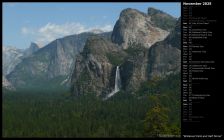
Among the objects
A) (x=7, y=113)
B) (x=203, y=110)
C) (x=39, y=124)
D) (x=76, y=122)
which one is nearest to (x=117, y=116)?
(x=76, y=122)

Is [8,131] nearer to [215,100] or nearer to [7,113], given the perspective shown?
[7,113]

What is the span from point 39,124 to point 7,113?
24988mm

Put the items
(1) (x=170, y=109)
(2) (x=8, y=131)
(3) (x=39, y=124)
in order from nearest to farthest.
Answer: (2) (x=8, y=131)
(3) (x=39, y=124)
(1) (x=170, y=109)

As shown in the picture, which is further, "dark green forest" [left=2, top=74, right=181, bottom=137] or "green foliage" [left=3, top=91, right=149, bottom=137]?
"green foliage" [left=3, top=91, right=149, bottom=137]

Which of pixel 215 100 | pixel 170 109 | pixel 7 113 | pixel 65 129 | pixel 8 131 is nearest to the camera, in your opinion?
pixel 215 100

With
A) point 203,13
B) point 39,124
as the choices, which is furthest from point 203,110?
point 39,124

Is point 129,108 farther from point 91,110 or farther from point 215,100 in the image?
point 215,100

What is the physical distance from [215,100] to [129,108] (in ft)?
524

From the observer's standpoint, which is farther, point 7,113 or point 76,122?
point 7,113

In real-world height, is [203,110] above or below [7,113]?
above

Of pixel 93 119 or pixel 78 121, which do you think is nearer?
pixel 78 121

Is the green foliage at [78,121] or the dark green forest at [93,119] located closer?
the dark green forest at [93,119]

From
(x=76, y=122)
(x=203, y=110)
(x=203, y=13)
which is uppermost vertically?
(x=203, y=13)

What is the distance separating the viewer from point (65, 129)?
128 meters
